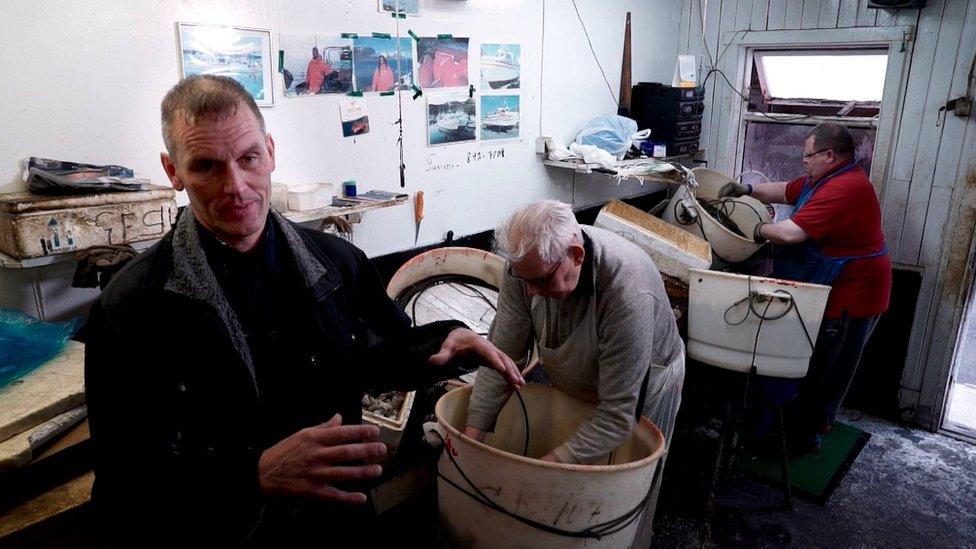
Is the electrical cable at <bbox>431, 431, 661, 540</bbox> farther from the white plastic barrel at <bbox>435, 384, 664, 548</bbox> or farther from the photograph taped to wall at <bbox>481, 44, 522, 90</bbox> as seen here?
the photograph taped to wall at <bbox>481, 44, 522, 90</bbox>

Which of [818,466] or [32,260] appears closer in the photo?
[32,260]

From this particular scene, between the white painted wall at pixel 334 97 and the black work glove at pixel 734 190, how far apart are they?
0.69m

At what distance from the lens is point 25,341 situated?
1.78m

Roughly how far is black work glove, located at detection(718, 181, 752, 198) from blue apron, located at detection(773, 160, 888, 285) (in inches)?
17.2

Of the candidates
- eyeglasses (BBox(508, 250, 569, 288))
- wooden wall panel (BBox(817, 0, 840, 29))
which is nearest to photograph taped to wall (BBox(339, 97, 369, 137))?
eyeglasses (BBox(508, 250, 569, 288))

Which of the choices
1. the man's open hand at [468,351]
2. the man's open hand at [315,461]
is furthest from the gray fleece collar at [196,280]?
the man's open hand at [468,351]

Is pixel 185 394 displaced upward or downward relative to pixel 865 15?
downward

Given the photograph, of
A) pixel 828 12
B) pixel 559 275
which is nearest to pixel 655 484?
pixel 559 275

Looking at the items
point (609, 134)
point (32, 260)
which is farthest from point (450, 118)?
point (32, 260)

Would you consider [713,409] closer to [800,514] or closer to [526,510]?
[800,514]

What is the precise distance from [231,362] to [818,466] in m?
3.35

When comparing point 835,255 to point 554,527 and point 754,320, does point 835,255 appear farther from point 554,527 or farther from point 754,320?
point 554,527

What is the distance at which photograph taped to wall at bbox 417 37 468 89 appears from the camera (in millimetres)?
2945

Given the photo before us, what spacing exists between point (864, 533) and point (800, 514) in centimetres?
27
